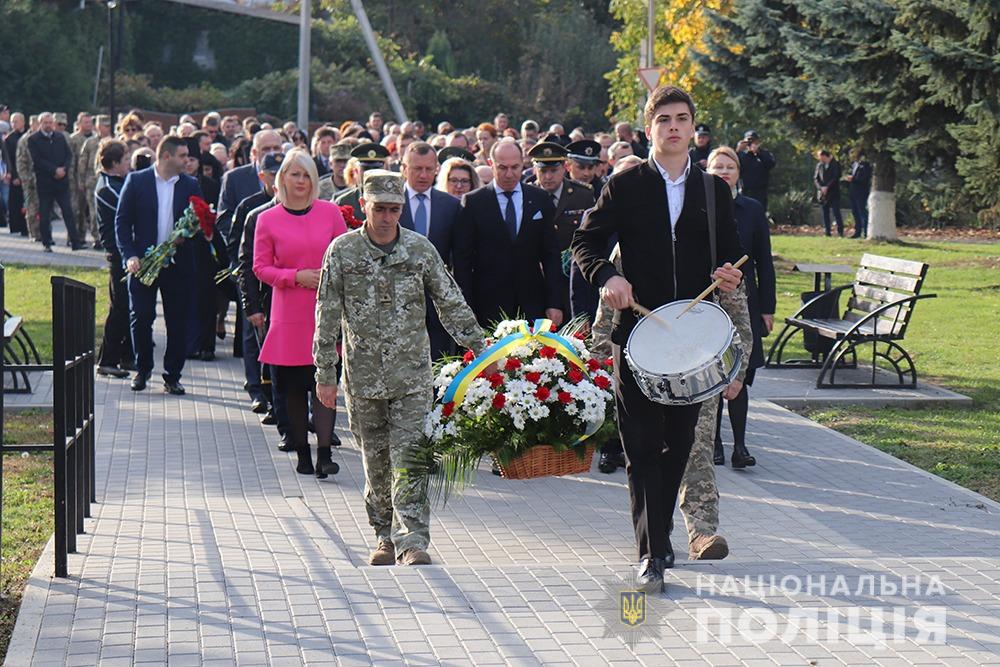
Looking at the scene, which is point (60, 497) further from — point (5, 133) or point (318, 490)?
point (5, 133)

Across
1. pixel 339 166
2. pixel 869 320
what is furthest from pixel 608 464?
pixel 869 320

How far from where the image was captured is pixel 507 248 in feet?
35.4

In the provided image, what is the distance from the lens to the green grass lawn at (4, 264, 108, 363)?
652 inches

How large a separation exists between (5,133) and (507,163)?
20.8 meters

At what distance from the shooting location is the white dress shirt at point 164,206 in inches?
528

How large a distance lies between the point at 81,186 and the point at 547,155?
15830mm

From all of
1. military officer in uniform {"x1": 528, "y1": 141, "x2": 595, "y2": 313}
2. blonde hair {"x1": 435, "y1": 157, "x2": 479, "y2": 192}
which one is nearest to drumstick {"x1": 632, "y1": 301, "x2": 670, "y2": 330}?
military officer in uniform {"x1": 528, "y1": 141, "x2": 595, "y2": 313}

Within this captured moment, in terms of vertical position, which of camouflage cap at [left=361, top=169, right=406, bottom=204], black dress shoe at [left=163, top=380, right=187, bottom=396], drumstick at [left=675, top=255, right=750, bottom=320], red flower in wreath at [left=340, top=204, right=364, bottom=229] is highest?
camouflage cap at [left=361, top=169, right=406, bottom=204]

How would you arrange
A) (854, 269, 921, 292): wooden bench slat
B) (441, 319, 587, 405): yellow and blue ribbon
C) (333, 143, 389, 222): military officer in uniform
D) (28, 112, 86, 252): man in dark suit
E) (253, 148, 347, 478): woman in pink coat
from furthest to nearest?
1. (28, 112, 86, 252): man in dark suit
2. (854, 269, 921, 292): wooden bench slat
3. (333, 143, 389, 222): military officer in uniform
4. (253, 148, 347, 478): woman in pink coat
5. (441, 319, 587, 405): yellow and blue ribbon

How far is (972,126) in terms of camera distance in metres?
22.1

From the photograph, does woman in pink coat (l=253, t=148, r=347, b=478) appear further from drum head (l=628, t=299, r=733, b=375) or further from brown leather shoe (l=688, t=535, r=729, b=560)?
drum head (l=628, t=299, r=733, b=375)

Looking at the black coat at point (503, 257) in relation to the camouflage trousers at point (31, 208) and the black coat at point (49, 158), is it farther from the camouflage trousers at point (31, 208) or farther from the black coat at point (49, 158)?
the camouflage trousers at point (31, 208)

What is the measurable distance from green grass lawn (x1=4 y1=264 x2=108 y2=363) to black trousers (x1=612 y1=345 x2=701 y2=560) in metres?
9.11

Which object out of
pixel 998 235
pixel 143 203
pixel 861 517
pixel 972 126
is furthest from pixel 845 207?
pixel 861 517
